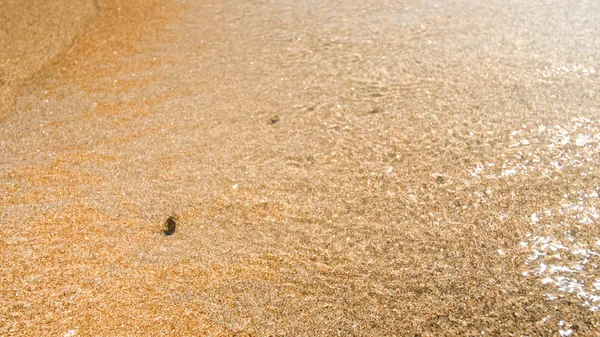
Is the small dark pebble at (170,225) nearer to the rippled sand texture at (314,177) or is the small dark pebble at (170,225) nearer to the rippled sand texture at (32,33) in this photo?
the rippled sand texture at (314,177)

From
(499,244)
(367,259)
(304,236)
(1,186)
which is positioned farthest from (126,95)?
(499,244)

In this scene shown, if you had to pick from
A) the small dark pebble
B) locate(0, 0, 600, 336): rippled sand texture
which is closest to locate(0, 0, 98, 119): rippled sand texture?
locate(0, 0, 600, 336): rippled sand texture

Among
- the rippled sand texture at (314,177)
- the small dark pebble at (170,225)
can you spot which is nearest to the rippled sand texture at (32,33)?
the rippled sand texture at (314,177)

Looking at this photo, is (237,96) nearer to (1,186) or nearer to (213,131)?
(213,131)

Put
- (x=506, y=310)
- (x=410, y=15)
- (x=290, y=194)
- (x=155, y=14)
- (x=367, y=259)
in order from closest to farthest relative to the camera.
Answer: (x=506, y=310) → (x=367, y=259) → (x=290, y=194) → (x=410, y=15) → (x=155, y=14)

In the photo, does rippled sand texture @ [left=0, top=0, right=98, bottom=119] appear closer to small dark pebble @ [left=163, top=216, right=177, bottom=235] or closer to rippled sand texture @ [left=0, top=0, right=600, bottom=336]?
rippled sand texture @ [left=0, top=0, right=600, bottom=336]

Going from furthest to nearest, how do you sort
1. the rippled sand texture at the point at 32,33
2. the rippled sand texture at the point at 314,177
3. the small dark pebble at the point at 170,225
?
the rippled sand texture at the point at 32,33, the small dark pebble at the point at 170,225, the rippled sand texture at the point at 314,177
